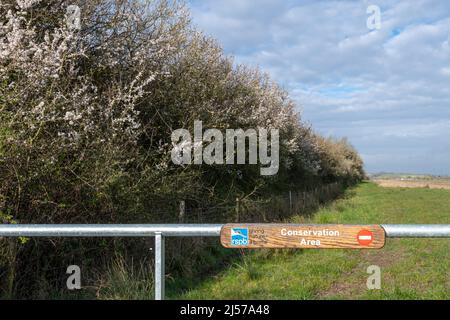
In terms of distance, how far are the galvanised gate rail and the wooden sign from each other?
0.10m

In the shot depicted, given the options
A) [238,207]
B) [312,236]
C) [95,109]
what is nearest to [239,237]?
[312,236]

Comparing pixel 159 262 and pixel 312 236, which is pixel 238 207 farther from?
pixel 312 236

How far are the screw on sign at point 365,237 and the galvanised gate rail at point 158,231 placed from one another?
130 mm

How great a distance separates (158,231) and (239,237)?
2.22ft

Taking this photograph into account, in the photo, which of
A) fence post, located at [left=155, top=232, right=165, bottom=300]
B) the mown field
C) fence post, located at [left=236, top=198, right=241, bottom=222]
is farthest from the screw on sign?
fence post, located at [left=236, top=198, right=241, bottom=222]

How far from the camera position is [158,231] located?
3.72 metres

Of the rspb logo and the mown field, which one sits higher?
the rspb logo

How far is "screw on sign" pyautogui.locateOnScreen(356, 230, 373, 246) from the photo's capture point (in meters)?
3.64

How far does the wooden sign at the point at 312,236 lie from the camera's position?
3635 mm

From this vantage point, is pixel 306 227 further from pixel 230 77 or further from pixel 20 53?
pixel 230 77

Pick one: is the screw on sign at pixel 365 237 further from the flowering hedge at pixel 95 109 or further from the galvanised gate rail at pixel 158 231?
the flowering hedge at pixel 95 109

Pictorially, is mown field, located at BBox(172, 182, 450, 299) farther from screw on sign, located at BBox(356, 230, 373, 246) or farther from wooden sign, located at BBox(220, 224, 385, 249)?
screw on sign, located at BBox(356, 230, 373, 246)

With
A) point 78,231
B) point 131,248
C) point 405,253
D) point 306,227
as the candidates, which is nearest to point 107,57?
point 131,248

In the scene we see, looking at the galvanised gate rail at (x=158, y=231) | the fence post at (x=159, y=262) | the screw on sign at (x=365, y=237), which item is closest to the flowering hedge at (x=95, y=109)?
the galvanised gate rail at (x=158, y=231)
